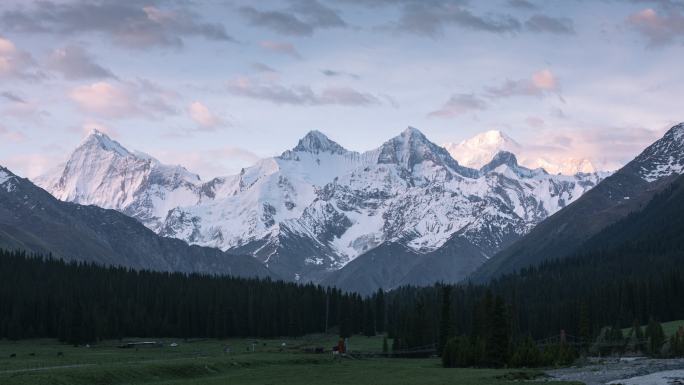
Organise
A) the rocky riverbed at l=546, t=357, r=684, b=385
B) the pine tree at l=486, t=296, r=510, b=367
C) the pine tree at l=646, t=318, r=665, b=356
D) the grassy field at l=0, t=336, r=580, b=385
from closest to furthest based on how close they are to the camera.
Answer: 1. the rocky riverbed at l=546, t=357, r=684, b=385
2. the grassy field at l=0, t=336, r=580, b=385
3. the pine tree at l=486, t=296, r=510, b=367
4. the pine tree at l=646, t=318, r=665, b=356

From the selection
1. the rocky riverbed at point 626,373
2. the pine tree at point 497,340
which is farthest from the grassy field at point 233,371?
the pine tree at point 497,340

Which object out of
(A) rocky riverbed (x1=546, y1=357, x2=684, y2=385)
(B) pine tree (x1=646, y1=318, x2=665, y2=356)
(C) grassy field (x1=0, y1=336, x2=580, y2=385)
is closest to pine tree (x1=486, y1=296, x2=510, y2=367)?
(C) grassy field (x1=0, y1=336, x2=580, y2=385)

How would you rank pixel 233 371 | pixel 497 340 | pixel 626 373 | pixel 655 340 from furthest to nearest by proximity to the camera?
pixel 655 340 < pixel 497 340 < pixel 233 371 < pixel 626 373

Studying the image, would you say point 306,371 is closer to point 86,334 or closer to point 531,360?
point 531,360

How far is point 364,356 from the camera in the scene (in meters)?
163

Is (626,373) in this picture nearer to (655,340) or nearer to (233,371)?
(655,340)

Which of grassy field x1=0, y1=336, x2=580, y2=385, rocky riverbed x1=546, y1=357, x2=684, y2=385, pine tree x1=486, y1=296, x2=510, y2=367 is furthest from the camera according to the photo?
pine tree x1=486, y1=296, x2=510, y2=367

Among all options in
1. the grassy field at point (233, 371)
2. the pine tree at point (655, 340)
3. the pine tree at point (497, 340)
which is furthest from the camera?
the pine tree at point (655, 340)

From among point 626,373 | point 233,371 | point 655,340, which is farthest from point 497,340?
point 233,371

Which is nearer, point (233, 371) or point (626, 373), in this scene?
point (626, 373)

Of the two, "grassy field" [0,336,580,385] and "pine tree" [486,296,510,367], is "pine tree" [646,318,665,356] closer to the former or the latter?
"pine tree" [486,296,510,367]

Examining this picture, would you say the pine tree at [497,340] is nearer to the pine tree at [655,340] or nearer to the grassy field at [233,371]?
the grassy field at [233,371]

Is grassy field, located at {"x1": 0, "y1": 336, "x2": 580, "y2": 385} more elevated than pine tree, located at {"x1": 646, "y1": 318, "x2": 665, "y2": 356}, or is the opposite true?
pine tree, located at {"x1": 646, "y1": 318, "x2": 665, "y2": 356}

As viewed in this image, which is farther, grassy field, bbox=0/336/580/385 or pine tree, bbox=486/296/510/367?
pine tree, bbox=486/296/510/367
